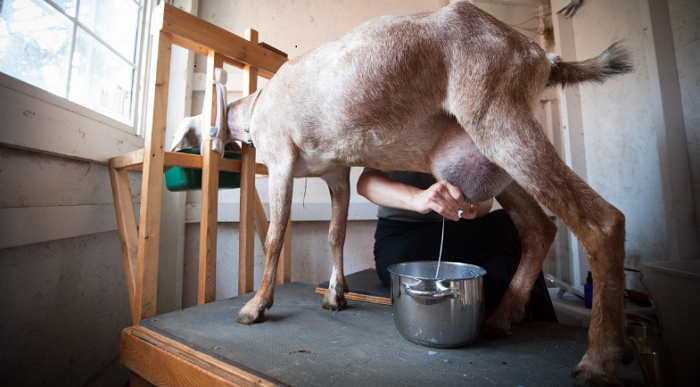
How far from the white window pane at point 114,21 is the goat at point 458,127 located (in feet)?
4.14

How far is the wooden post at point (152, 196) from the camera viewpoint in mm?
1257

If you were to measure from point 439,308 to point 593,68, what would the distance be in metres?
0.95

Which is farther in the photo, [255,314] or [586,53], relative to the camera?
[586,53]

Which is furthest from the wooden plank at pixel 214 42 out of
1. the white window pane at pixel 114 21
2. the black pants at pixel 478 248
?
the black pants at pixel 478 248

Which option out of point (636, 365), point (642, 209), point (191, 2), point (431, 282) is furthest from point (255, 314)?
point (191, 2)

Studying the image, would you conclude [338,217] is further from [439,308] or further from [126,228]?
[126,228]

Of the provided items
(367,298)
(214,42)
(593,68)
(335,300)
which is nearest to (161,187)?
(214,42)

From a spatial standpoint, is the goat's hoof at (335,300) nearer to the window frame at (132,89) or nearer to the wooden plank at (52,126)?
the wooden plank at (52,126)

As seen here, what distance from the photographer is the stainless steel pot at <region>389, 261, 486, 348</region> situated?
32.8 inches

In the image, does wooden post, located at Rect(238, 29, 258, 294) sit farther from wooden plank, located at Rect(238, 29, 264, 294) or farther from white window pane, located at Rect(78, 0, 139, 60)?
white window pane, located at Rect(78, 0, 139, 60)

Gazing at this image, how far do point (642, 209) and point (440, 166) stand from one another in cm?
172

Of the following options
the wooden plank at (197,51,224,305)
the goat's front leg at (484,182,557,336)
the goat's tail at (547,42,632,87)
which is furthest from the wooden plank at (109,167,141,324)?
the goat's tail at (547,42,632,87)

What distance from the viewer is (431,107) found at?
36.1 inches

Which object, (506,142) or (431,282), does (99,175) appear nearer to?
(431,282)
